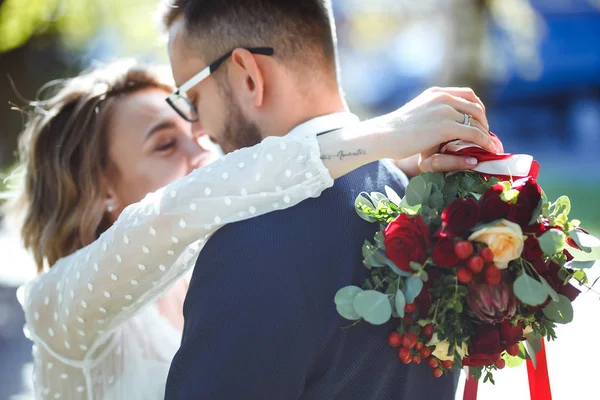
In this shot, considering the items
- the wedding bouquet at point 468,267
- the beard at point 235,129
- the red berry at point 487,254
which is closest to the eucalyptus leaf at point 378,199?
the wedding bouquet at point 468,267

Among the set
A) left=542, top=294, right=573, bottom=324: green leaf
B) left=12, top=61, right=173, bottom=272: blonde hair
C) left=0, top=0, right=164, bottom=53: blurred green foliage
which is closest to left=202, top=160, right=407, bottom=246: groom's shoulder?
left=542, top=294, right=573, bottom=324: green leaf

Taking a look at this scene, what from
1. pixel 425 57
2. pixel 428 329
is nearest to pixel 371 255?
pixel 428 329

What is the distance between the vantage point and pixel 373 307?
1654 millimetres

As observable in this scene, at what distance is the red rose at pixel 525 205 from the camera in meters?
1.68

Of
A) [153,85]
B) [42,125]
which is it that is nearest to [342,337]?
[153,85]

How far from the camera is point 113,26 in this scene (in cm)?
642

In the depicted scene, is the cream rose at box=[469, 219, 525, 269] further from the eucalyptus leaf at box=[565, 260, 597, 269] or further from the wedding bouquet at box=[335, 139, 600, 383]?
the eucalyptus leaf at box=[565, 260, 597, 269]

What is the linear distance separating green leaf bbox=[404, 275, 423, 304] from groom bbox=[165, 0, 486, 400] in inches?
6.9

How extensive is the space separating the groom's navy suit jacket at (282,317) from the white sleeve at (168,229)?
64mm

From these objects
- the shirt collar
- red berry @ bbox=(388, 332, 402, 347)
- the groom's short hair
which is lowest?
red berry @ bbox=(388, 332, 402, 347)

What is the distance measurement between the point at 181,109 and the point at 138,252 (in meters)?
0.77

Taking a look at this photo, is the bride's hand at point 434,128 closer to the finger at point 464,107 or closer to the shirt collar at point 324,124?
the finger at point 464,107

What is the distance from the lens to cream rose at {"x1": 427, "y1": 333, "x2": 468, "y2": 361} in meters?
1.73

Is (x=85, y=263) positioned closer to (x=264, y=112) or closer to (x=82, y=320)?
(x=82, y=320)
